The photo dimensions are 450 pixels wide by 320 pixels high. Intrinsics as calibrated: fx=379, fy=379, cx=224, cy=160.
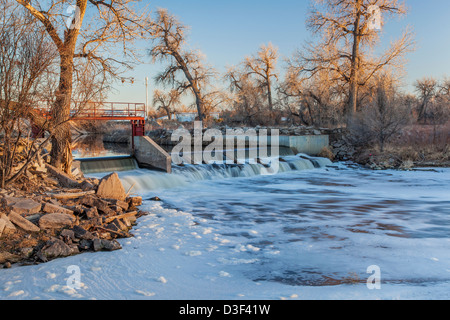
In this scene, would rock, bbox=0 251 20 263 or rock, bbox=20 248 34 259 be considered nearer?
rock, bbox=0 251 20 263

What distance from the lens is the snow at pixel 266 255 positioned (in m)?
5.20

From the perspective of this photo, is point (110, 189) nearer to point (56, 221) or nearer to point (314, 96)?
point (56, 221)

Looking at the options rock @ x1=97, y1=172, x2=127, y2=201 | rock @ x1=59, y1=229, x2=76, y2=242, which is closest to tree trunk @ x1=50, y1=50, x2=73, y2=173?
rock @ x1=97, y1=172, x2=127, y2=201

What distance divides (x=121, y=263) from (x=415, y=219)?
25.8ft

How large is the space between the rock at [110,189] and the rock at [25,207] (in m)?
2.31

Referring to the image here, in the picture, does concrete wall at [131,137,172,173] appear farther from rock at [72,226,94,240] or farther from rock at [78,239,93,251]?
rock at [78,239,93,251]

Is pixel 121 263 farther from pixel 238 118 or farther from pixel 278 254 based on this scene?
pixel 238 118

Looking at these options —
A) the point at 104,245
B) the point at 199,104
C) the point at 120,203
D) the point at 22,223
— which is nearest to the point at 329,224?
the point at 120,203

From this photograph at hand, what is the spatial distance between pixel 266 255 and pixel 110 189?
17.3 feet

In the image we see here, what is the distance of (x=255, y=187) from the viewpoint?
16.1 meters

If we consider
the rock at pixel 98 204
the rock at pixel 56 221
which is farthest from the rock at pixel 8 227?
the rock at pixel 98 204

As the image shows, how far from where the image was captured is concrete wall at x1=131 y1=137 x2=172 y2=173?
18.3 metres

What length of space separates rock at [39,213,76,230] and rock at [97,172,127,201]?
2422mm
